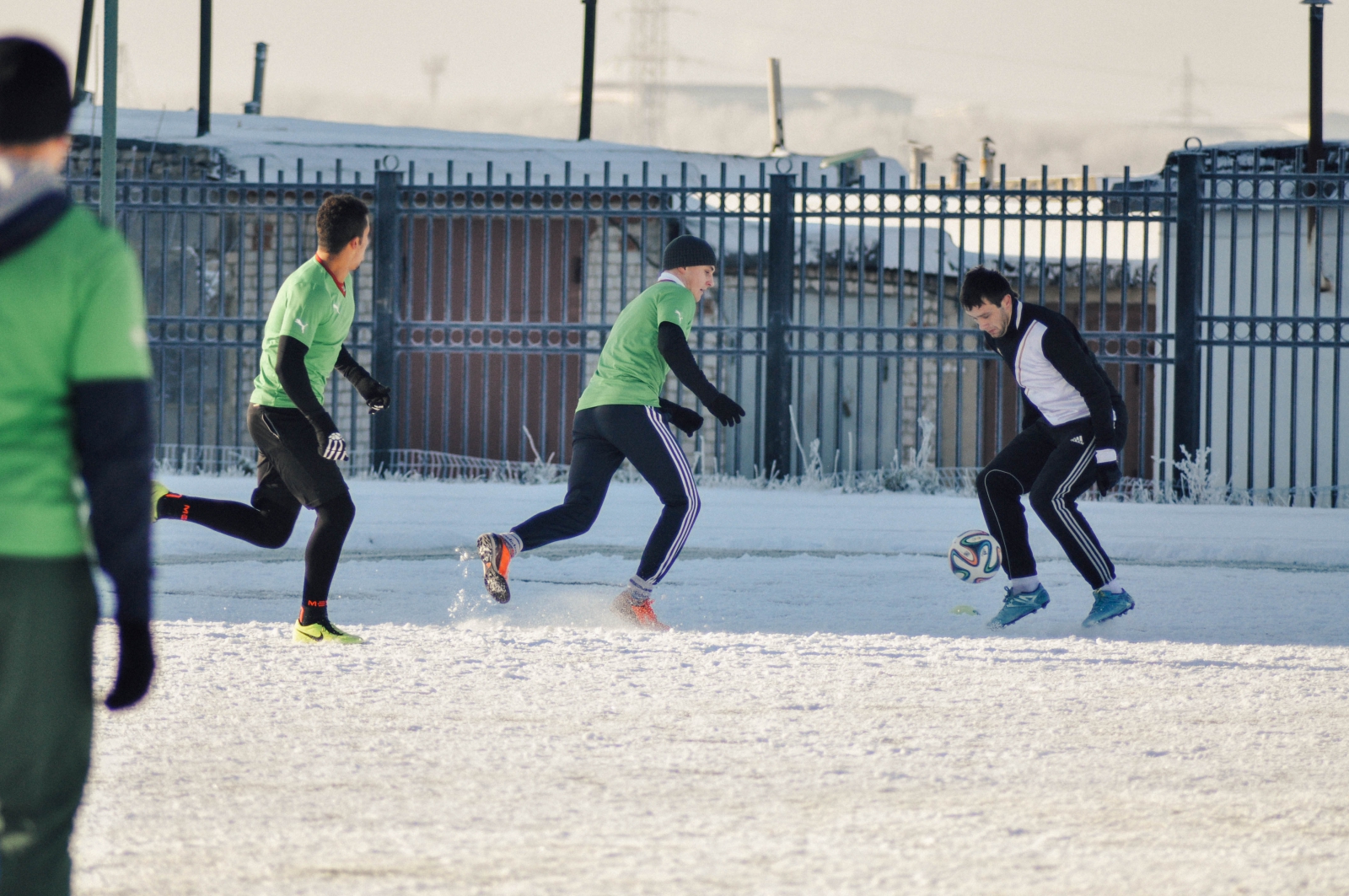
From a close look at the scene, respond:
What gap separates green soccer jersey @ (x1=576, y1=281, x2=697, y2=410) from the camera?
279 inches

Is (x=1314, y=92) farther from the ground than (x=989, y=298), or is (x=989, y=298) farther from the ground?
(x=1314, y=92)

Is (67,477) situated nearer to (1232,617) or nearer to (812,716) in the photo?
(812,716)

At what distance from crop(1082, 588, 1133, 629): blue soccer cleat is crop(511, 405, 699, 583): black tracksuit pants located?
177 centimetres

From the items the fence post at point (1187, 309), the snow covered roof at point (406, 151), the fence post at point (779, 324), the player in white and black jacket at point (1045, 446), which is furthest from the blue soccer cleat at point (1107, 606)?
the snow covered roof at point (406, 151)

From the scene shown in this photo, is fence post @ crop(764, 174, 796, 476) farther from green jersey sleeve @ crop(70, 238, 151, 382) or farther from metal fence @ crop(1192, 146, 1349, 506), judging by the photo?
green jersey sleeve @ crop(70, 238, 151, 382)

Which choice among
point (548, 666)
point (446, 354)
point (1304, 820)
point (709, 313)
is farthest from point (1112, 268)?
point (1304, 820)

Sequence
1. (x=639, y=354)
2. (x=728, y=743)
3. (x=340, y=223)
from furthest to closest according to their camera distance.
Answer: (x=639, y=354) → (x=340, y=223) → (x=728, y=743)

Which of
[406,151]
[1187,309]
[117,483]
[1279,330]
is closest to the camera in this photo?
[117,483]

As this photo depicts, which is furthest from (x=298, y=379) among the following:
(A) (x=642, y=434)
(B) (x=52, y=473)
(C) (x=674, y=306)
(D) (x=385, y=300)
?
(D) (x=385, y=300)

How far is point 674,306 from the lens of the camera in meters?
7.02

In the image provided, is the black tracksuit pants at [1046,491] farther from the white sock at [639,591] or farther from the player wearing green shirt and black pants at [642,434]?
the white sock at [639,591]

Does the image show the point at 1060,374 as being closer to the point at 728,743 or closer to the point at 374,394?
the point at 374,394

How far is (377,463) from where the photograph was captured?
12508 millimetres

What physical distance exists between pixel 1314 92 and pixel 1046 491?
9.12m
